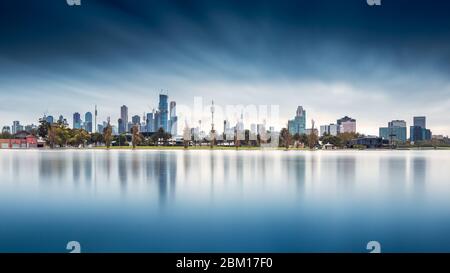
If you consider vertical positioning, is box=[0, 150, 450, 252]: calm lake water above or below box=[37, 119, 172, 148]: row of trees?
below

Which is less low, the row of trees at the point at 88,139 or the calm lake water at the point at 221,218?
the row of trees at the point at 88,139

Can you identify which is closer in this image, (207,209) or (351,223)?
(351,223)

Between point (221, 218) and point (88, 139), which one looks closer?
point (221, 218)

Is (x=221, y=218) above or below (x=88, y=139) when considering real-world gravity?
below

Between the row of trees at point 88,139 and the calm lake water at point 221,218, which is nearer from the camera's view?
the calm lake water at point 221,218

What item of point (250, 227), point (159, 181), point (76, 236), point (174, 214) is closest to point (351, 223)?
point (250, 227)

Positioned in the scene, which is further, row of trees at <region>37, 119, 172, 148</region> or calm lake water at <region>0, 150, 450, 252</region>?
row of trees at <region>37, 119, 172, 148</region>

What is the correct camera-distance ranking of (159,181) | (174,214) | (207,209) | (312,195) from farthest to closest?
(159,181)
(312,195)
(207,209)
(174,214)

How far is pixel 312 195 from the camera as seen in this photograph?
7.53 metres

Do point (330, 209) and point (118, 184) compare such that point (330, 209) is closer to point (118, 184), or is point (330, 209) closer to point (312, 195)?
point (312, 195)

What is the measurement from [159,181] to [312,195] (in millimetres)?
4899

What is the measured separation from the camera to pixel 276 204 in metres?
6.44
